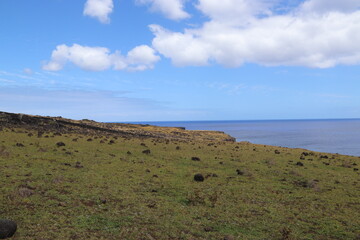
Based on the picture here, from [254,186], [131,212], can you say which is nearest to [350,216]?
[254,186]

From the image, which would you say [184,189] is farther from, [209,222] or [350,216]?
[350,216]

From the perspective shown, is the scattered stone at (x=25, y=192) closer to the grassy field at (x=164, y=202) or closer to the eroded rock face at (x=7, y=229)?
the grassy field at (x=164, y=202)

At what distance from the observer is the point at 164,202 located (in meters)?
13.7

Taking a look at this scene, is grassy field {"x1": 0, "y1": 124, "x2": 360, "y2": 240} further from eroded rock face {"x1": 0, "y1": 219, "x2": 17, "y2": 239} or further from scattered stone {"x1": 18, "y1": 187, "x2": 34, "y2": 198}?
eroded rock face {"x1": 0, "y1": 219, "x2": 17, "y2": 239}

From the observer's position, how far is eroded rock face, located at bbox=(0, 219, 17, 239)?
8617 mm

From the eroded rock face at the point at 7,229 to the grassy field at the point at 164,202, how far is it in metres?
0.25

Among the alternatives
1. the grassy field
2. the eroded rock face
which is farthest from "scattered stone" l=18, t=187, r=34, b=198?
the eroded rock face

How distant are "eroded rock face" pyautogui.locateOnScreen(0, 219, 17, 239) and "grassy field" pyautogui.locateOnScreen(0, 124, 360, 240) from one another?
248mm

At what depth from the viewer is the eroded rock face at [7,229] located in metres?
8.62

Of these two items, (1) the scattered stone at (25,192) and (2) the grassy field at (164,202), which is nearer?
(2) the grassy field at (164,202)

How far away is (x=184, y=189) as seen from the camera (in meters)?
16.5

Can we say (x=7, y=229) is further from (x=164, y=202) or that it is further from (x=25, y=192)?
(x=164, y=202)

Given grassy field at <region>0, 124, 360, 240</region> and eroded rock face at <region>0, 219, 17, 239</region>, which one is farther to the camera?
grassy field at <region>0, 124, 360, 240</region>

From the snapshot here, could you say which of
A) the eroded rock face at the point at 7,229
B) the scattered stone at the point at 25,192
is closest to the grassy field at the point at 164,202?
the scattered stone at the point at 25,192
